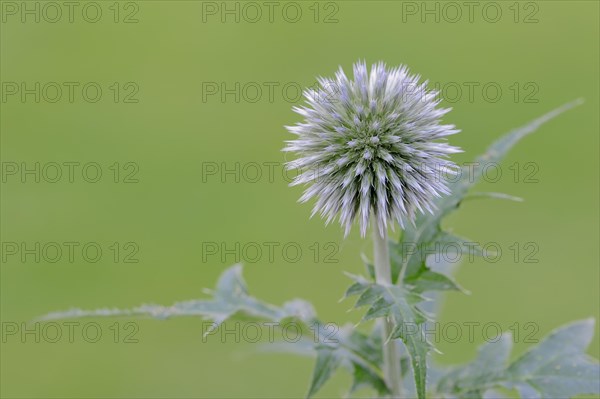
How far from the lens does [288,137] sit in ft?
21.6

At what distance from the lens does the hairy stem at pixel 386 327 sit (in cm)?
198

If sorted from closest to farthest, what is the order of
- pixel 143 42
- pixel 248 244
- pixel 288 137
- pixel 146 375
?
pixel 146 375 < pixel 248 244 < pixel 288 137 < pixel 143 42

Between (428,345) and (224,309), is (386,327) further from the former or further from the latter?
(224,309)

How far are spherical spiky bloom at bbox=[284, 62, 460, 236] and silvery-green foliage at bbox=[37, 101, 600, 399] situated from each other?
0.35ft

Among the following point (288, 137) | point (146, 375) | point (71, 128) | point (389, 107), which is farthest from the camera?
point (71, 128)

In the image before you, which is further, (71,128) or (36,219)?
(71,128)

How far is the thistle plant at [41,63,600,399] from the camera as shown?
6.46 feet

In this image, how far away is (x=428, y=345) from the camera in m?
1.88

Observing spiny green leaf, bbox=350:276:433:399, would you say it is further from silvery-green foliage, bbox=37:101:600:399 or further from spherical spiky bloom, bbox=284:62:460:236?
spherical spiky bloom, bbox=284:62:460:236

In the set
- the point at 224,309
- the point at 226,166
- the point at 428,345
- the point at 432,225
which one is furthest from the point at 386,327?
the point at 226,166

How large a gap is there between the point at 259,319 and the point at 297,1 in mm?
5908

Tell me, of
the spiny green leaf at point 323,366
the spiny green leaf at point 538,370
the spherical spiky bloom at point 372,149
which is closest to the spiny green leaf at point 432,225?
the spherical spiky bloom at point 372,149

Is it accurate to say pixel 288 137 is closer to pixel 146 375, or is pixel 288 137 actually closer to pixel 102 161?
pixel 102 161

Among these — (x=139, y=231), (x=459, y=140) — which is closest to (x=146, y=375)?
(x=139, y=231)
